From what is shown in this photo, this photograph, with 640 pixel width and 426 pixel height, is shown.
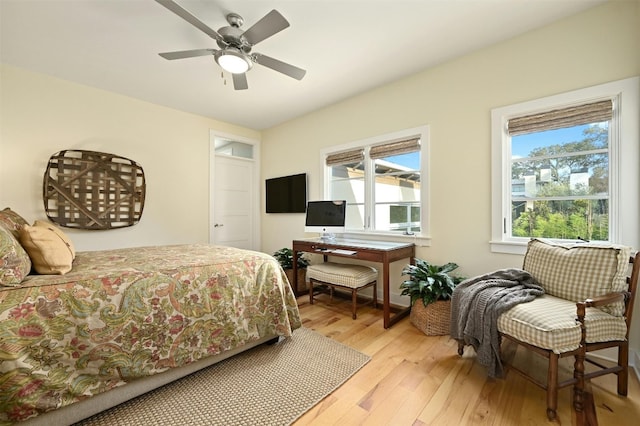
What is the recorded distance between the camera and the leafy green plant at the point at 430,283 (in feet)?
7.67

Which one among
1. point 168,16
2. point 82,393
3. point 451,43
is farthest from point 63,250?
point 451,43

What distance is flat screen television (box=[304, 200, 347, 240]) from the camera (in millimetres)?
3217

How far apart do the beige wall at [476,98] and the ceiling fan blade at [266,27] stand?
1.66 metres

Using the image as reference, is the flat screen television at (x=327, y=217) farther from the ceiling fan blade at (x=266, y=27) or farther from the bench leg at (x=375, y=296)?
the ceiling fan blade at (x=266, y=27)

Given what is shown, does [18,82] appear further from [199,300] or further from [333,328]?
[333,328]

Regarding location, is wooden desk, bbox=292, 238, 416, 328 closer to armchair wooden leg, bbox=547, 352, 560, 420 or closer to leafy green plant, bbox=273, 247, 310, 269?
leafy green plant, bbox=273, 247, 310, 269

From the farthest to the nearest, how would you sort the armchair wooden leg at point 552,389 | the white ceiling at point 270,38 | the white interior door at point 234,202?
the white interior door at point 234,202
the white ceiling at point 270,38
the armchair wooden leg at point 552,389

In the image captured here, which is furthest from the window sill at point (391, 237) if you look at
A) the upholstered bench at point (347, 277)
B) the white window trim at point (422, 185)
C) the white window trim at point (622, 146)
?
the white window trim at point (622, 146)

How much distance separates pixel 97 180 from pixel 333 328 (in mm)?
3168

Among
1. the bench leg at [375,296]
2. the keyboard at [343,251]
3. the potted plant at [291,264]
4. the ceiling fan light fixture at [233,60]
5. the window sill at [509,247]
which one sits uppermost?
the ceiling fan light fixture at [233,60]

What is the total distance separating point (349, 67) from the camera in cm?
272

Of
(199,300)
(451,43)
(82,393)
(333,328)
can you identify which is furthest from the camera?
(333,328)

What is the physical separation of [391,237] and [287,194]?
6.20ft

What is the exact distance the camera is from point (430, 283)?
233cm
